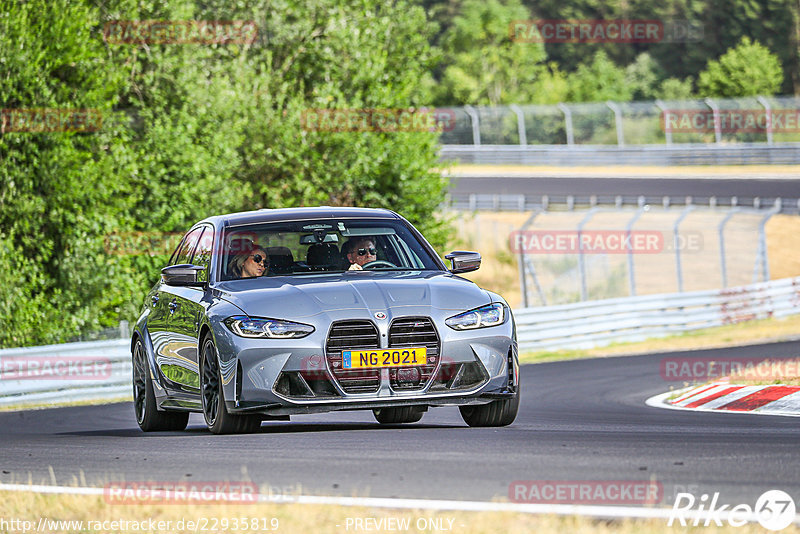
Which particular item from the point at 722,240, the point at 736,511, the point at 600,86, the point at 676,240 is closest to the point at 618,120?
the point at 722,240

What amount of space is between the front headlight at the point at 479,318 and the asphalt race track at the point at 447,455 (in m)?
0.72

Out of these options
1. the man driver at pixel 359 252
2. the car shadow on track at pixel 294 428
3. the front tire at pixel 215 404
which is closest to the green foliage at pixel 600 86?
the car shadow on track at pixel 294 428

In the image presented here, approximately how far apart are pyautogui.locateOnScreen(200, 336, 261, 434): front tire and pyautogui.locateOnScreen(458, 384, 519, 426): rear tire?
156cm

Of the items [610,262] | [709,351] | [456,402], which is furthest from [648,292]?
[456,402]

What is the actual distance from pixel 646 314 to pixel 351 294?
63.7ft

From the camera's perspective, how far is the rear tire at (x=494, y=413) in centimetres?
954

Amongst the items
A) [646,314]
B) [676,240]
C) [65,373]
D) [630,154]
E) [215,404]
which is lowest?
[630,154]

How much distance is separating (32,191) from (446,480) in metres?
22.1

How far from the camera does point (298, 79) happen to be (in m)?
36.4

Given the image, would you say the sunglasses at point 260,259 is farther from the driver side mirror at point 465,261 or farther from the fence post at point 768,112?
the fence post at point 768,112

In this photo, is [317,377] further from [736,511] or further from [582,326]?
[582,326]

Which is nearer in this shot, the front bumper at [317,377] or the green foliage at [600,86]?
the front bumper at [317,377]

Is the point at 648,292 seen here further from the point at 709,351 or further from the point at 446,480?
the point at 446,480

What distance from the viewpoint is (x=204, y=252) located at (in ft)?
34.7
